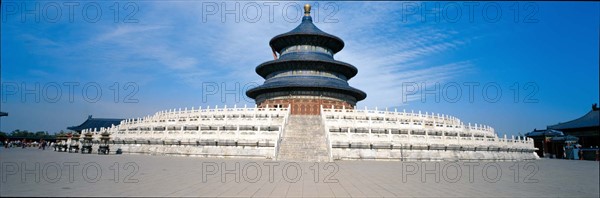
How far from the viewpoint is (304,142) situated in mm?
23188

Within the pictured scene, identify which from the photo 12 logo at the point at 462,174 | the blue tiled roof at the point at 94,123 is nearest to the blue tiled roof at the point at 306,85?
the photo 12 logo at the point at 462,174

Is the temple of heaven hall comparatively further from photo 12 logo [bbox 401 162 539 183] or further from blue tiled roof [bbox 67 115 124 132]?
blue tiled roof [bbox 67 115 124 132]

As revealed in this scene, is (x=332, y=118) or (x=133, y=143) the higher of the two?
(x=332, y=118)

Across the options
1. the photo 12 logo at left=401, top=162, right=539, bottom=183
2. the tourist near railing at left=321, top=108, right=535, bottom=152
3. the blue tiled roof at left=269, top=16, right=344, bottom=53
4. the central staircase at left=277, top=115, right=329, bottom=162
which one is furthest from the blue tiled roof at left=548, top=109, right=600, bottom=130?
the central staircase at left=277, top=115, right=329, bottom=162

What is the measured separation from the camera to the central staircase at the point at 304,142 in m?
21.2

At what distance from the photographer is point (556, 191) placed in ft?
35.8

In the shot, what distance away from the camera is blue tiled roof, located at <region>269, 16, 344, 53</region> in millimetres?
45656

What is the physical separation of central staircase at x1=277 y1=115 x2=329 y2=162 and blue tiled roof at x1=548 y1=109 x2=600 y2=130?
121 ft

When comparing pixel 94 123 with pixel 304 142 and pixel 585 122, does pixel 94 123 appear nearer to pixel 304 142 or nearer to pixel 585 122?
pixel 304 142

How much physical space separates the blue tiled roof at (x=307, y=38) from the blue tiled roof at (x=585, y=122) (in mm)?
31107

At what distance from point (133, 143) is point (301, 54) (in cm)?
2332

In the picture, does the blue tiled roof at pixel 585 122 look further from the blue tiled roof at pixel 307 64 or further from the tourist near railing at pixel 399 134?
the blue tiled roof at pixel 307 64

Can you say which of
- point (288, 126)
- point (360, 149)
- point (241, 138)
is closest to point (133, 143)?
point (241, 138)

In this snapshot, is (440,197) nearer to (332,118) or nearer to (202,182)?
(202,182)
